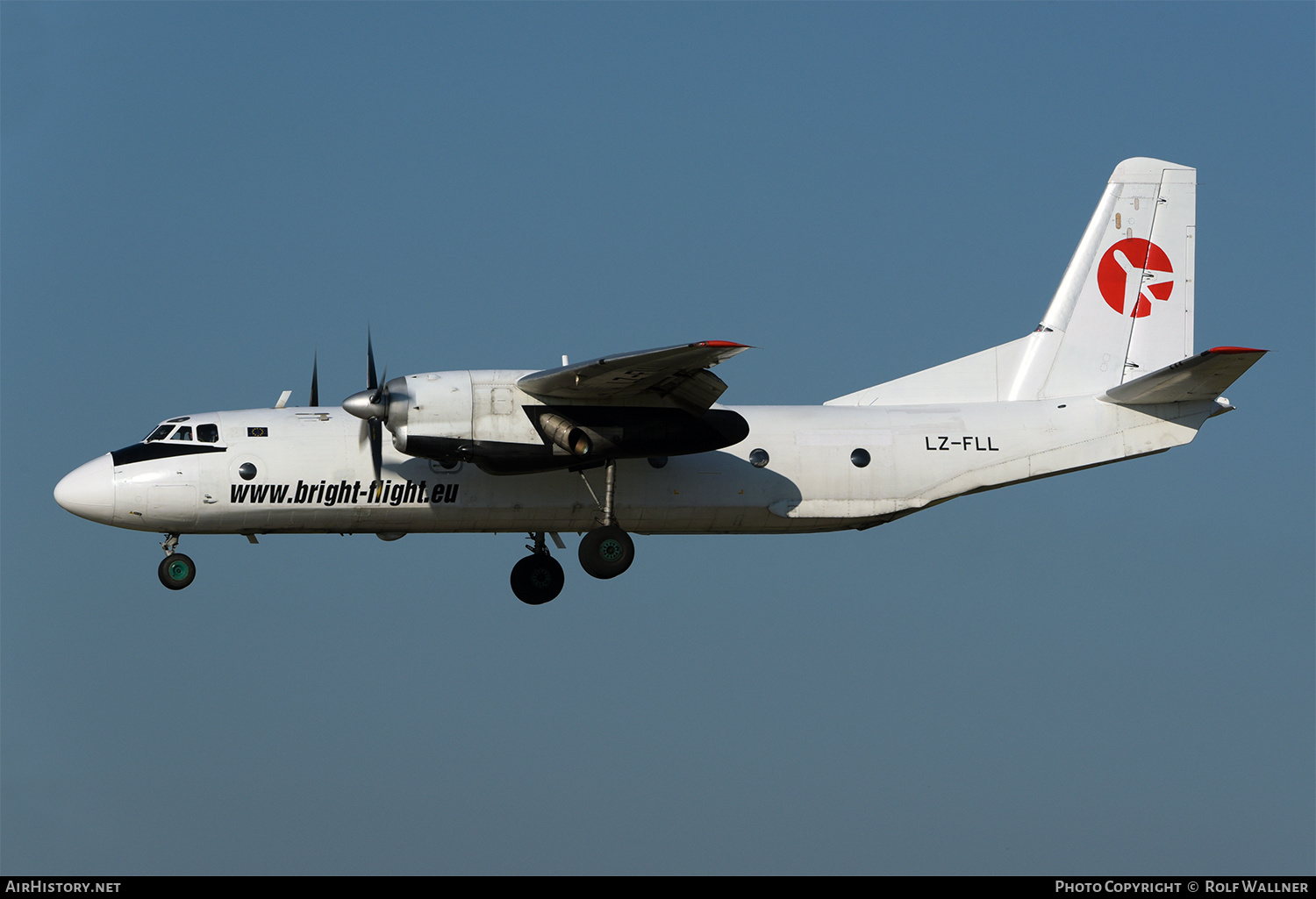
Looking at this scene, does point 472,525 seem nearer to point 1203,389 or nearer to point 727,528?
point 727,528

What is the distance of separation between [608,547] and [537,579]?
2005 millimetres

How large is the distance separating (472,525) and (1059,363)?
941 centimetres

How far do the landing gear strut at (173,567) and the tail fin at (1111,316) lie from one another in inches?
391

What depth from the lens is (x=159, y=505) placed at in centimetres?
2217

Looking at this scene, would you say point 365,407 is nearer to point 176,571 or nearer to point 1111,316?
point 176,571

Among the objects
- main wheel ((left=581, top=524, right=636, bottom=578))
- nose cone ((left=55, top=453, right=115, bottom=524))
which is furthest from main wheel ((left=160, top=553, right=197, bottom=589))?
main wheel ((left=581, top=524, right=636, bottom=578))

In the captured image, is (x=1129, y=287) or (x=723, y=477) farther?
(x=1129, y=287)

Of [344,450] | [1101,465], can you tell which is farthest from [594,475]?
[1101,465]

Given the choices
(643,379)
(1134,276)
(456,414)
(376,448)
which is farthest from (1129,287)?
(376,448)

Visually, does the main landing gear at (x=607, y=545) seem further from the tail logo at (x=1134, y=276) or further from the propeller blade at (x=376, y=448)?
the tail logo at (x=1134, y=276)

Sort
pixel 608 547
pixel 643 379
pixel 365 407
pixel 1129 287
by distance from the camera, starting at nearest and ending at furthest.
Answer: pixel 643 379 < pixel 365 407 < pixel 608 547 < pixel 1129 287

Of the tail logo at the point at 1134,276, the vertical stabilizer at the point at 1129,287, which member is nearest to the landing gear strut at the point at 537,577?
the vertical stabilizer at the point at 1129,287

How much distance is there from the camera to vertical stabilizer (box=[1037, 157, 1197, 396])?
2517cm

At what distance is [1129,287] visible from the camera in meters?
25.6
